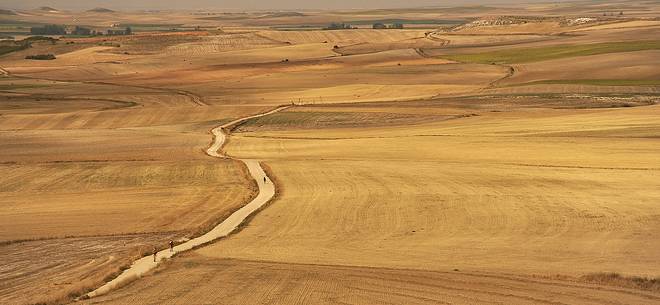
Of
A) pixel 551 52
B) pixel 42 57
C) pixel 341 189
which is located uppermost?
pixel 341 189

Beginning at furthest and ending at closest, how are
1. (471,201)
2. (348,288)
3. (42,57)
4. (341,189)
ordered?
(42,57)
(341,189)
(471,201)
(348,288)

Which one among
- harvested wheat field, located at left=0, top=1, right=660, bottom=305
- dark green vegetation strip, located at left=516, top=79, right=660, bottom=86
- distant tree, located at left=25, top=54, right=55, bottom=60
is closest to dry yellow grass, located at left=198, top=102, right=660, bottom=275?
harvested wheat field, located at left=0, top=1, right=660, bottom=305

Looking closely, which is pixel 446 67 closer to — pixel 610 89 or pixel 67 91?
pixel 610 89

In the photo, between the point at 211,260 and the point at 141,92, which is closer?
the point at 211,260

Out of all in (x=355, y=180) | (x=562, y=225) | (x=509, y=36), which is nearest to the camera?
(x=562, y=225)

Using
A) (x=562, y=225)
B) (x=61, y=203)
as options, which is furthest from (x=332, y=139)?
(x=562, y=225)

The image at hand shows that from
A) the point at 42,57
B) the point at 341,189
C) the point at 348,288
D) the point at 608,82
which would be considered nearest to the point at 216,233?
the point at 341,189

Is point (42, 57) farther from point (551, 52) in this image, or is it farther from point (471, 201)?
point (471, 201)
